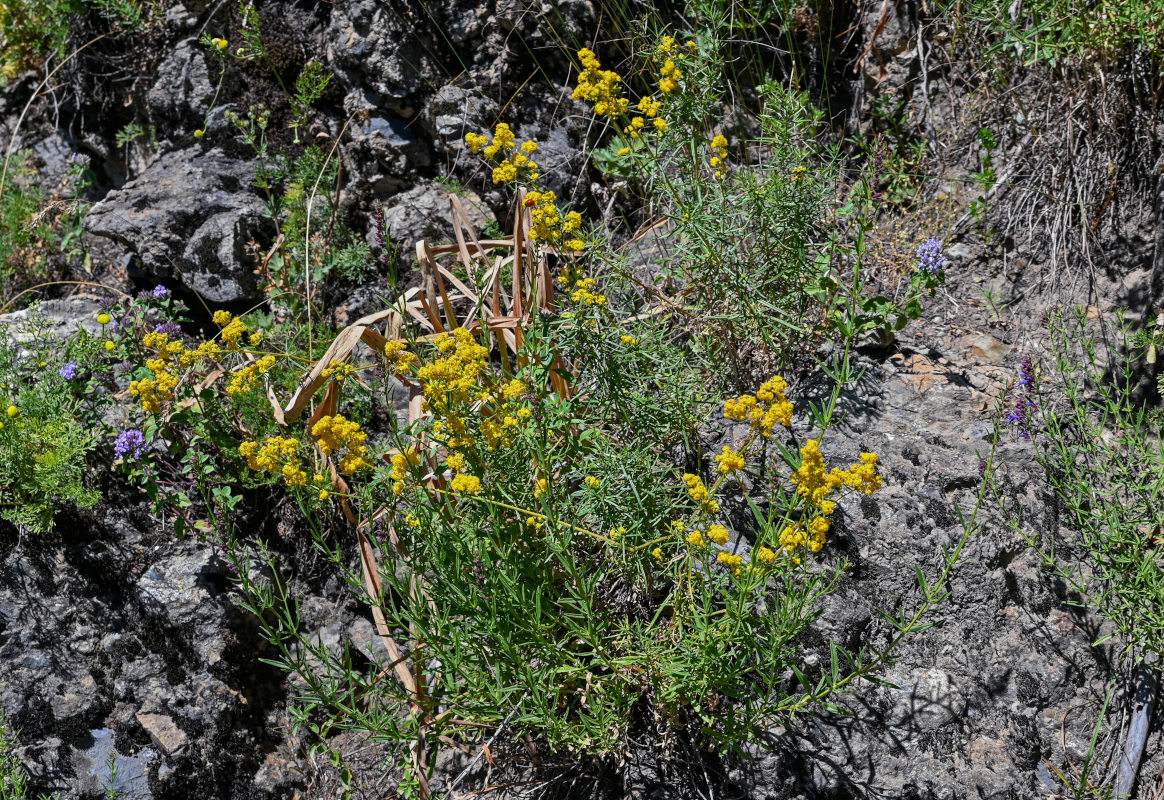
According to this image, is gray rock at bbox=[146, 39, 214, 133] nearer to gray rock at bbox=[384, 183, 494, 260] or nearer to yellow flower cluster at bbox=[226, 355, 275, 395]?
gray rock at bbox=[384, 183, 494, 260]

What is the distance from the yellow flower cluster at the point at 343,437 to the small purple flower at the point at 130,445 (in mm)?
1453

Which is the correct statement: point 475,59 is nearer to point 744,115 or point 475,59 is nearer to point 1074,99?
point 744,115

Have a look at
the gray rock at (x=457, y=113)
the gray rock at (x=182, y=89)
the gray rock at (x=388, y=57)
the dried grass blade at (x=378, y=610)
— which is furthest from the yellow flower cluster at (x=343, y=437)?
the gray rock at (x=182, y=89)

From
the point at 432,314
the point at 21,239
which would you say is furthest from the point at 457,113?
the point at 21,239

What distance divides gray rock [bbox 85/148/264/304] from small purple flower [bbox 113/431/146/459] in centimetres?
89

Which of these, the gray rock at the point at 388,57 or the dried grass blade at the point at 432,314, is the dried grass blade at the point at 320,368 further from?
the gray rock at the point at 388,57

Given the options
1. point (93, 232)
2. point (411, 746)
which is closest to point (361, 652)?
point (411, 746)

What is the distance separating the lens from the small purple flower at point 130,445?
10.2 ft

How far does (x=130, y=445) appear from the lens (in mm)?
3109

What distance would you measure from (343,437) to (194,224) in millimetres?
2425

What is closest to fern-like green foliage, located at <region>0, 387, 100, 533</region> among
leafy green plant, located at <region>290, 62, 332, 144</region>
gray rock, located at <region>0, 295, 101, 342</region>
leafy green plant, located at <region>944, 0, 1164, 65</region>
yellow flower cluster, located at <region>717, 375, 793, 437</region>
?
gray rock, located at <region>0, 295, 101, 342</region>

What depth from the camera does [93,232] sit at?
153 inches

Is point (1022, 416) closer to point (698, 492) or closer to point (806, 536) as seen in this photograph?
point (806, 536)

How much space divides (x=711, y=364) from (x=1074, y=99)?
1827mm
